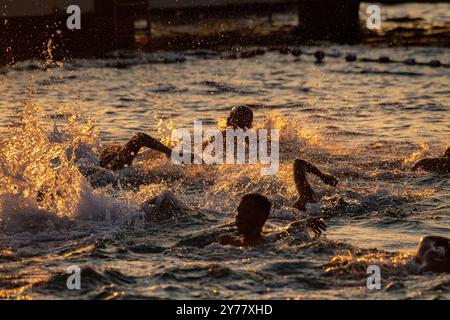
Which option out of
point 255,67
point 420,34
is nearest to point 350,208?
point 255,67

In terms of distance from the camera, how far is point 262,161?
13203 millimetres

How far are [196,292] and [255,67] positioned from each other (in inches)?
775

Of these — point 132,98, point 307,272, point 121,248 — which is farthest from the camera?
point 132,98

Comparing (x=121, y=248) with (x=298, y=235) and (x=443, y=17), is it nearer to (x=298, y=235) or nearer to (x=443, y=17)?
(x=298, y=235)

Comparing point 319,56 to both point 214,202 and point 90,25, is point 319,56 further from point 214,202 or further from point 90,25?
point 214,202

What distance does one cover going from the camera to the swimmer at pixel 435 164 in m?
12.5

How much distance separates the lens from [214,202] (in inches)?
424

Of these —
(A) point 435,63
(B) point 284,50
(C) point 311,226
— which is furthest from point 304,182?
(B) point 284,50

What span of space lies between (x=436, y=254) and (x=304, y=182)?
2.96 meters

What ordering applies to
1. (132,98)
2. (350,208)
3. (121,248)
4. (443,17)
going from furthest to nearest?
(443,17), (132,98), (350,208), (121,248)

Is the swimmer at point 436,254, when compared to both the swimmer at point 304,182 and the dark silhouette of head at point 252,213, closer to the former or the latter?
the dark silhouette of head at point 252,213

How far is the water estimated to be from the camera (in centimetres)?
775

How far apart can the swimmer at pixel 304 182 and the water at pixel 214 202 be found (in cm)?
19

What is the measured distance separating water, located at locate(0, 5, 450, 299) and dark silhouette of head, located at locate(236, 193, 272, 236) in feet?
0.69
